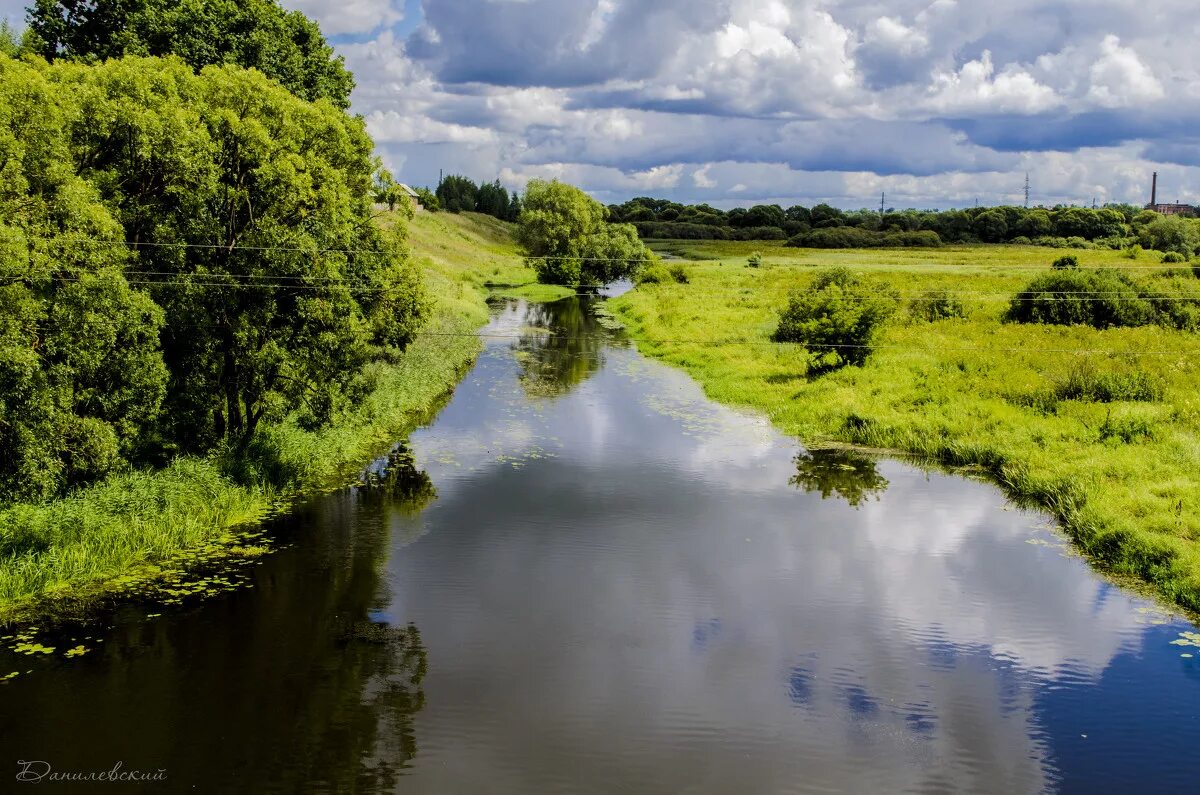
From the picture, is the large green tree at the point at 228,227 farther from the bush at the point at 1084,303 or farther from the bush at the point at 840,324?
the bush at the point at 1084,303

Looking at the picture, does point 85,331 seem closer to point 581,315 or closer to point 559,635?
point 559,635

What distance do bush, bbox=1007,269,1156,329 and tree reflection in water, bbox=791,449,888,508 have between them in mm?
21696

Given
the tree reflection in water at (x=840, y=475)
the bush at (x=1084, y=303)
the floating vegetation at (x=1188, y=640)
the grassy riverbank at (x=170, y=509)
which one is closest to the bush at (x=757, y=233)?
the bush at (x=1084, y=303)

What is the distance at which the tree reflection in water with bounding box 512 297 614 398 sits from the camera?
146 ft

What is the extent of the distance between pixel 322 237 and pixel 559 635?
43.9ft

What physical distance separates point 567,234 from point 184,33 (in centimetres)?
6073

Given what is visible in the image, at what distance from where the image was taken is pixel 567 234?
93625 mm

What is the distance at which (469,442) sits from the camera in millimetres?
32219

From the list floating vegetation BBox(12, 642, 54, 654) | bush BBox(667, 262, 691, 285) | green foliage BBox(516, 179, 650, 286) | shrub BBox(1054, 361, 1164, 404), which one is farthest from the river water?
green foliage BBox(516, 179, 650, 286)

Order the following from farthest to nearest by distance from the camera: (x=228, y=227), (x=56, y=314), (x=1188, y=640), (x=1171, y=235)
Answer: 1. (x=1171, y=235)
2. (x=228, y=227)
3. (x=1188, y=640)
4. (x=56, y=314)

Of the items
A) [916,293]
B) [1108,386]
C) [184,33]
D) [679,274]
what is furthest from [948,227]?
[184,33]

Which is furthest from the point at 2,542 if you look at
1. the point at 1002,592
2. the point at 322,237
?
the point at 1002,592

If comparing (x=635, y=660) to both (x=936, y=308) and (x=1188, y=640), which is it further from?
(x=936, y=308)

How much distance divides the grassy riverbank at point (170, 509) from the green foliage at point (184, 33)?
1449 centimetres
